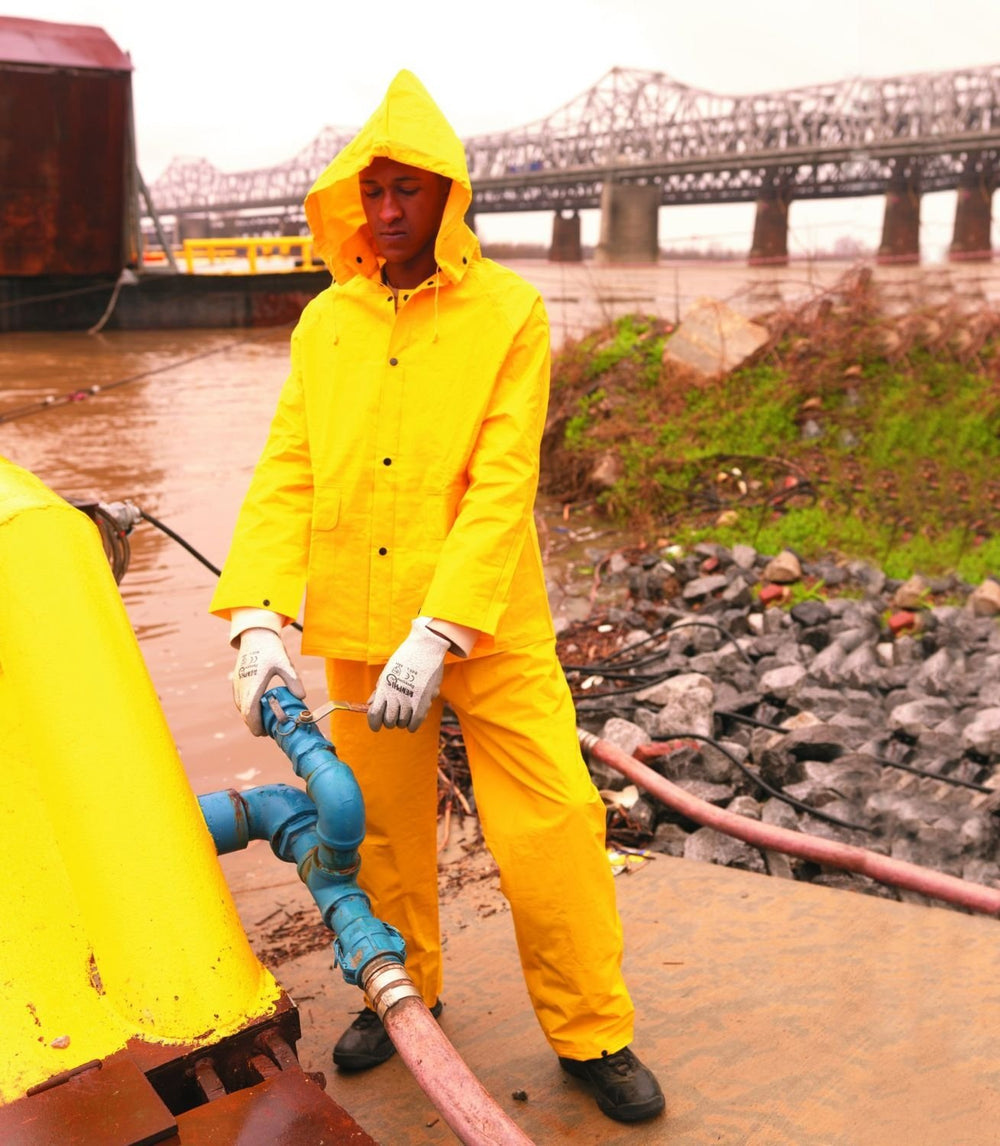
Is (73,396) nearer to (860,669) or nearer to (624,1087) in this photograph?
(860,669)

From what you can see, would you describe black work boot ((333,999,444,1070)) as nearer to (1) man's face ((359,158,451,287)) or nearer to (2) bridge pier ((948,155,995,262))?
(1) man's face ((359,158,451,287))

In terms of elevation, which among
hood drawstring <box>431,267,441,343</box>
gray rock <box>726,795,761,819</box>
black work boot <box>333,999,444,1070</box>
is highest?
hood drawstring <box>431,267,441,343</box>

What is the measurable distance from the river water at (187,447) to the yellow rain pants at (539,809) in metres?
2.00

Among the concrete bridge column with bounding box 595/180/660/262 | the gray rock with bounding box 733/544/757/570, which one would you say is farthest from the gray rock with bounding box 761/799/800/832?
the concrete bridge column with bounding box 595/180/660/262

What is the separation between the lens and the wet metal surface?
2098 mm

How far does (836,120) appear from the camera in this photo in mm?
56938

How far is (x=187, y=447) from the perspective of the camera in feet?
37.8

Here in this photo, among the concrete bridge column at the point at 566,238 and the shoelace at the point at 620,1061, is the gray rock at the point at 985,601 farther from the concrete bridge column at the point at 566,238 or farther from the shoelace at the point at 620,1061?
the concrete bridge column at the point at 566,238

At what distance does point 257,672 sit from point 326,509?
32cm

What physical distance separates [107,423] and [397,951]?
39.7 feet

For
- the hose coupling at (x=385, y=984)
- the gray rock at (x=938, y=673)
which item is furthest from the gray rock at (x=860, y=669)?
the hose coupling at (x=385, y=984)

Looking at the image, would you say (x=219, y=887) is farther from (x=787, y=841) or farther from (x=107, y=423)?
(x=107, y=423)

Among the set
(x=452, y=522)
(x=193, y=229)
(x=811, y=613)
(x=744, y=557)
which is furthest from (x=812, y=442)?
(x=193, y=229)

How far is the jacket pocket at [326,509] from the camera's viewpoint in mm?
2109
